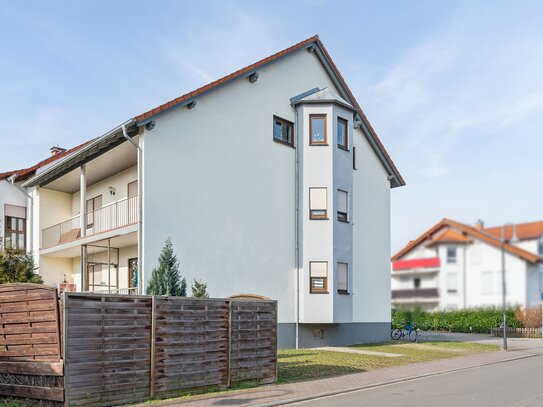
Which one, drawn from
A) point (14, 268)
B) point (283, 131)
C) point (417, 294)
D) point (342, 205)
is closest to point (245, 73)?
point (283, 131)

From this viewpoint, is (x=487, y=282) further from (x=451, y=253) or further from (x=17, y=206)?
(x=17, y=206)

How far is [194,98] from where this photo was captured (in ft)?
70.2

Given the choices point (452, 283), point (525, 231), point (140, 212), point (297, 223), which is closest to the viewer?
point (525, 231)

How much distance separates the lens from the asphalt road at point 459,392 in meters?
11.3

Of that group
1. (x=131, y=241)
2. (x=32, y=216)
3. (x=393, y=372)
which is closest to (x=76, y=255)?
(x=32, y=216)

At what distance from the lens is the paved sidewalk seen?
11.3 meters

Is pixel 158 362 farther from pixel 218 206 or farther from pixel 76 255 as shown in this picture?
pixel 76 255

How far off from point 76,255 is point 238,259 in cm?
839

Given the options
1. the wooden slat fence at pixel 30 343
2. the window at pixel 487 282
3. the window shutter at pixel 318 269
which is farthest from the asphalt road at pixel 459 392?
the window shutter at pixel 318 269

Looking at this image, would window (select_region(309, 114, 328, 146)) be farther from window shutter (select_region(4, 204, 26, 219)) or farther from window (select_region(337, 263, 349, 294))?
window shutter (select_region(4, 204, 26, 219))

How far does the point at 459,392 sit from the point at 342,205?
1370 cm

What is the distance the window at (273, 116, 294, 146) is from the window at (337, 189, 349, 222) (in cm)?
299

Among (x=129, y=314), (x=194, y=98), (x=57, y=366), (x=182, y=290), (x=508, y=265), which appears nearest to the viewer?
(x=508, y=265)

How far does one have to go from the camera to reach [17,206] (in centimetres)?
2742
